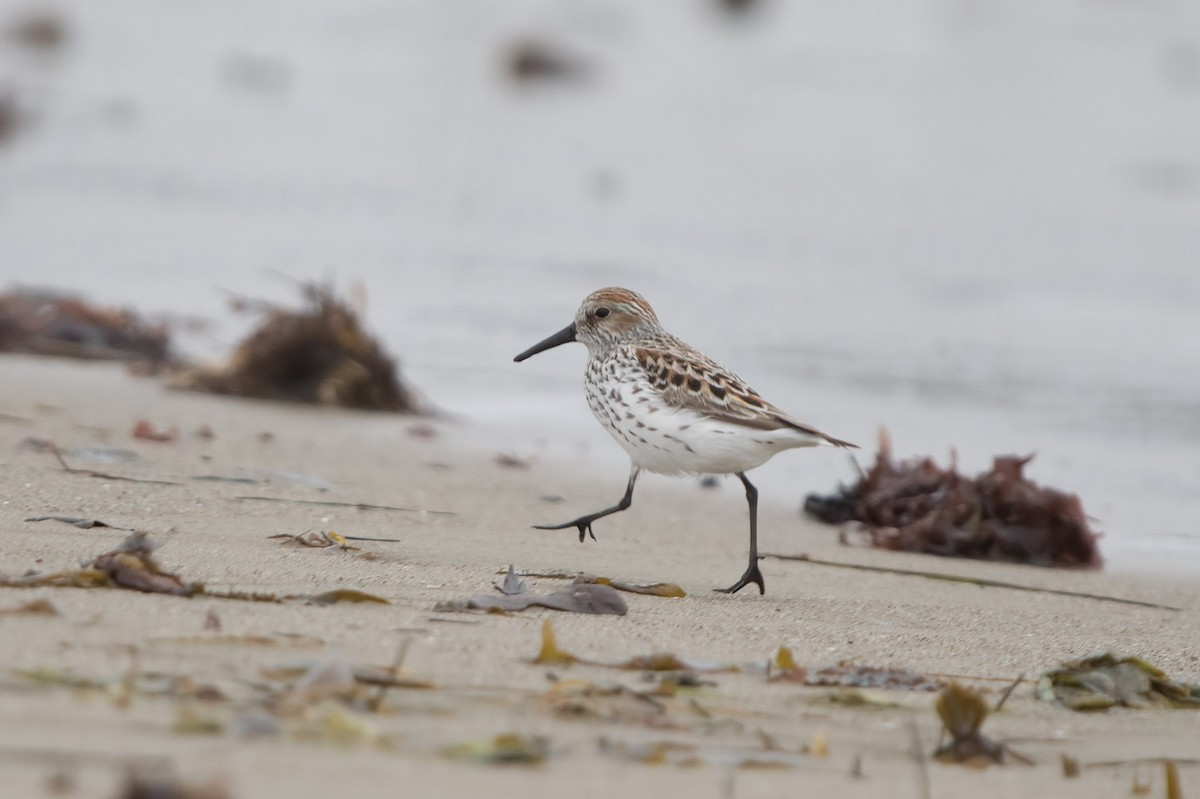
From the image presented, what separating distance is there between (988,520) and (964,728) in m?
2.91

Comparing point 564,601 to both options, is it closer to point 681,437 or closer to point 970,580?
point 681,437

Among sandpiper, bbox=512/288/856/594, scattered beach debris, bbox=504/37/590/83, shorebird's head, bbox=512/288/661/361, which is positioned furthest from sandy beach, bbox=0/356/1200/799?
scattered beach debris, bbox=504/37/590/83

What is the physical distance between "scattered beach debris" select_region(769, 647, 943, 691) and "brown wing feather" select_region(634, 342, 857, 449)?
1165 millimetres

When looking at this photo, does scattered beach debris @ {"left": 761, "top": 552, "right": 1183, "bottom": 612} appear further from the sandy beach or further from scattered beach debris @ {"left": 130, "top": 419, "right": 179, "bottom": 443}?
scattered beach debris @ {"left": 130, "top": 419, "right": 179, "bottom": 443}

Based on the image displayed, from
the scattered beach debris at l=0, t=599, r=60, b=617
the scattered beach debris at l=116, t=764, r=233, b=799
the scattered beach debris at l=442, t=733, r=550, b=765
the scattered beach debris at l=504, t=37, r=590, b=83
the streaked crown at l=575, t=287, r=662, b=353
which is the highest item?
the scattered beach debris at l=504, t=37, r=590, b=83

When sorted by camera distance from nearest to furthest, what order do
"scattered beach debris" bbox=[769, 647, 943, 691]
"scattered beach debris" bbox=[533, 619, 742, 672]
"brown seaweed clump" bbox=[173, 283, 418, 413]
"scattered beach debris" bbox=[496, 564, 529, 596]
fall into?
"scattered beach debris" bbox=[533, 619, 742, 672]
"scattered beach debris" bbox=[769, 647, 943, 691]
"scattered beach debris" bbox=[496, 564, 529, 596]
"brown seaweed clump" bbox=[173, 283, 418, 413]

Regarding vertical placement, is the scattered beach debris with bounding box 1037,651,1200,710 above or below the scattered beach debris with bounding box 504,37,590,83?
below

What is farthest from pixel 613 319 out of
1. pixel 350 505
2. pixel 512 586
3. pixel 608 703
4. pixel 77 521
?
pixel 608 703

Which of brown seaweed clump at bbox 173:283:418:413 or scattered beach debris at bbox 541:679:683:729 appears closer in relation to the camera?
scattered beach debris at bbox 541:679:683:729

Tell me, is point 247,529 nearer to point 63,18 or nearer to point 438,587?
point 438,587

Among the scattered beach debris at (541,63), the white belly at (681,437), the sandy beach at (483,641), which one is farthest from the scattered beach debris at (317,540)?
the scattered beach debris at (541,63)

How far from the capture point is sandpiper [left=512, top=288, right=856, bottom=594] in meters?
4.23

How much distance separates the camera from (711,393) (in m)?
4.33

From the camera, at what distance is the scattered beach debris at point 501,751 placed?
7.30ft
